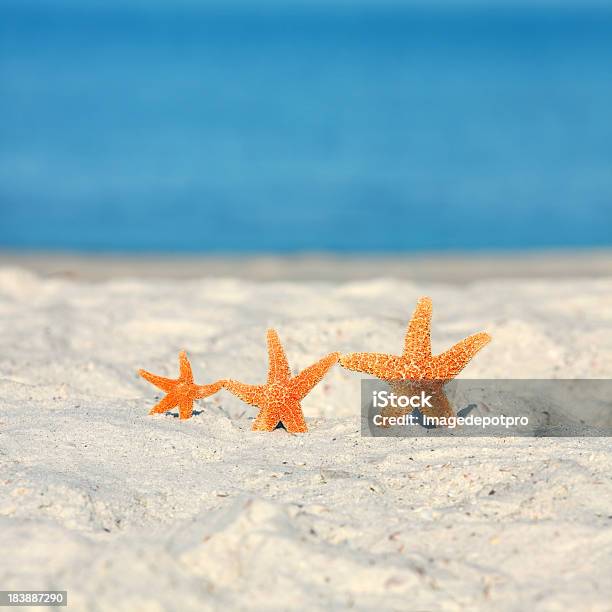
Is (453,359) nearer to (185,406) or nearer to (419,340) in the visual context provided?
(419,340)

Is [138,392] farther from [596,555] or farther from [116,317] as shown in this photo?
[596,555]

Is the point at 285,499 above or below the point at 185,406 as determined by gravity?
below

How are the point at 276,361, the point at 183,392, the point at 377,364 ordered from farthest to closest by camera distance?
1. the point at 183,392
2. the point at 276,361
3. the point at 377,364

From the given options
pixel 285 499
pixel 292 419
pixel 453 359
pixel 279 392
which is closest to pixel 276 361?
pixel 279 392

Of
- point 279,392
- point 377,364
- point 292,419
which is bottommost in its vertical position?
point 292,419

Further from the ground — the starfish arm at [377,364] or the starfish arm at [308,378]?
the starfish arm at [377,364]

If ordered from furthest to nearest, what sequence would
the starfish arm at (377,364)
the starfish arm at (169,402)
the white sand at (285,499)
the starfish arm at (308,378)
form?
the starfish arm at (169,402) → the starfish arm at (308,378) → the starfish arm at (377,364) → the white sand at (285,499)

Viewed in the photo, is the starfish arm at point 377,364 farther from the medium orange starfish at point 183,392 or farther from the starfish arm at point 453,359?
the medium orange starfish at point 183,392

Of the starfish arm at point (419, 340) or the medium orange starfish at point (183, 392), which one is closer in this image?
the starfish arm at point (419, 340)

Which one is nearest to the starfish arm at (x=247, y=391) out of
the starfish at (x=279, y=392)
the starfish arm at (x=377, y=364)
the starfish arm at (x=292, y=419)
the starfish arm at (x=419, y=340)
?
the starfish at (x=279, y=392)
